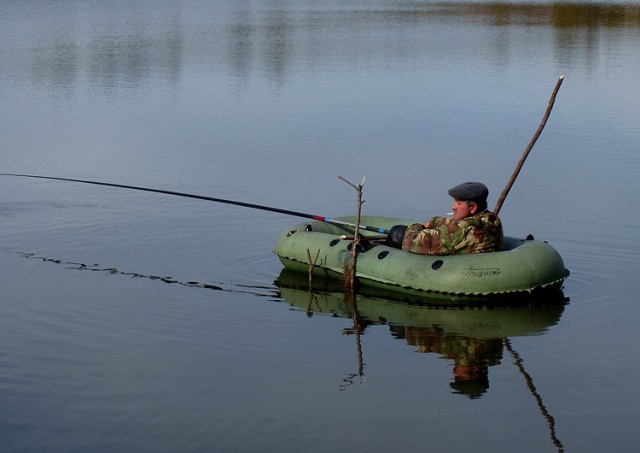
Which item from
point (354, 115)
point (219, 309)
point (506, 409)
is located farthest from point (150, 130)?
point (506, 409)

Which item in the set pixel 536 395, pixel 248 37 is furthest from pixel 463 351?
pixel 248 37

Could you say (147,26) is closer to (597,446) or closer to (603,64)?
(603,64)

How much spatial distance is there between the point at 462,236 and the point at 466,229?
7 centimetres

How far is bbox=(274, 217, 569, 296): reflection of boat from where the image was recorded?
32.8 ft

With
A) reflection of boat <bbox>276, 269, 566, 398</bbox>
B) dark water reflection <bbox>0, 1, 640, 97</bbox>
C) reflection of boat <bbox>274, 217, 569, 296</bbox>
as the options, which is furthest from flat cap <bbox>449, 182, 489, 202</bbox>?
dark water reflection <bbox>0, 1, 640, 97</bbox>

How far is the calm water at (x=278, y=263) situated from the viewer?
7.43 m

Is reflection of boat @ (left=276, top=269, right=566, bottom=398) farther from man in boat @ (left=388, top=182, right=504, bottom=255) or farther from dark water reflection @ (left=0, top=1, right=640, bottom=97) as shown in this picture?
dark water reflection @ (left=0, top=1, right=640, bottom=97)

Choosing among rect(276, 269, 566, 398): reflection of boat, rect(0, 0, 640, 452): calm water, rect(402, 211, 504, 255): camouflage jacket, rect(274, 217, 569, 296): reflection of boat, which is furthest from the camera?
rect(402, 211, 504, 255): camouflage jacket

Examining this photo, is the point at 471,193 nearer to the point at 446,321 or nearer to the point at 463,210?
the point at 463,210

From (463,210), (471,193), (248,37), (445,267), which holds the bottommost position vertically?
(445,267)

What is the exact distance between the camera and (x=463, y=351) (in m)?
8.98

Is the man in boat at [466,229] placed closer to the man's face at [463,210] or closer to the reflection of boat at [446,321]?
the man's face at [463,210]

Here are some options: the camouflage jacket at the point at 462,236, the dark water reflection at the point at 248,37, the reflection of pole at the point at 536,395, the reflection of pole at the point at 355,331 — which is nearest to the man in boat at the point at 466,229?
the camouflage jacket at the point at 462,236

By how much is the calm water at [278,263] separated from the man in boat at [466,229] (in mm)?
549
